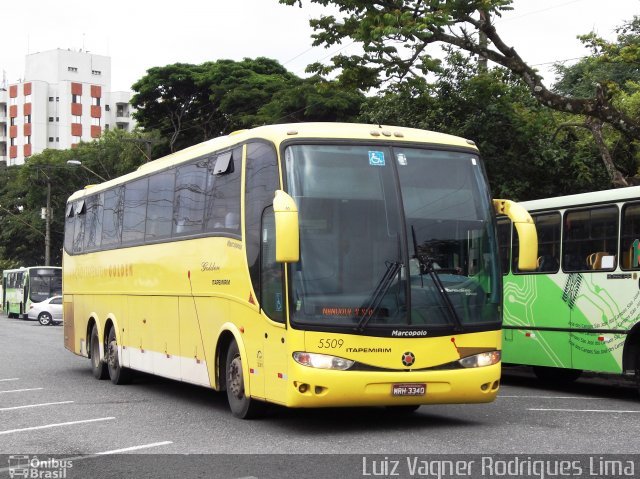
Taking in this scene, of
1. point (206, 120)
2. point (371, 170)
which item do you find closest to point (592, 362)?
point (371, 170)

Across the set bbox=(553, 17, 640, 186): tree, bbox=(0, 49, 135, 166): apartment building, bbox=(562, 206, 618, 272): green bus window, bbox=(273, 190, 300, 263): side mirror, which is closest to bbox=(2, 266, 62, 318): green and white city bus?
bbox=(553, 17, 640, 186): tree

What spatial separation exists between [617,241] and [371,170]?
4829mm

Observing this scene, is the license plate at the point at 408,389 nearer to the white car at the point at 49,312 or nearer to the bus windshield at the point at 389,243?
the bus windshield at the point at 389,243

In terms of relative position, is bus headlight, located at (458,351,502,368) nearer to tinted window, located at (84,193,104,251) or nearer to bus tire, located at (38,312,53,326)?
tinted window, located at (84,193,104,251)

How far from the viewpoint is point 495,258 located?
37.6 feet

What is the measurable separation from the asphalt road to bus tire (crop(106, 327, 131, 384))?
3.46ft

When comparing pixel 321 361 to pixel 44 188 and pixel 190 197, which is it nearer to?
pixel 190 197

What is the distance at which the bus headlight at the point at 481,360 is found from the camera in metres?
11.1

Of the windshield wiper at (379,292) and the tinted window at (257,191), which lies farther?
the tinted window at (257,191)

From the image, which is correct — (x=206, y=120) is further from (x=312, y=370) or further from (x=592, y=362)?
Answer: (x=312, y=370)

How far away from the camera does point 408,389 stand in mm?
10719

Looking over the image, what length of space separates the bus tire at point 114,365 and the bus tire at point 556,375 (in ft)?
21.5

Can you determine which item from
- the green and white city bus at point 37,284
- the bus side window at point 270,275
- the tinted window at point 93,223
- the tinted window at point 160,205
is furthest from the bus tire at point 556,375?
the green and white city bus at point 37,284

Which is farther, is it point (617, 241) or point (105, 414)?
point (617, 241)
